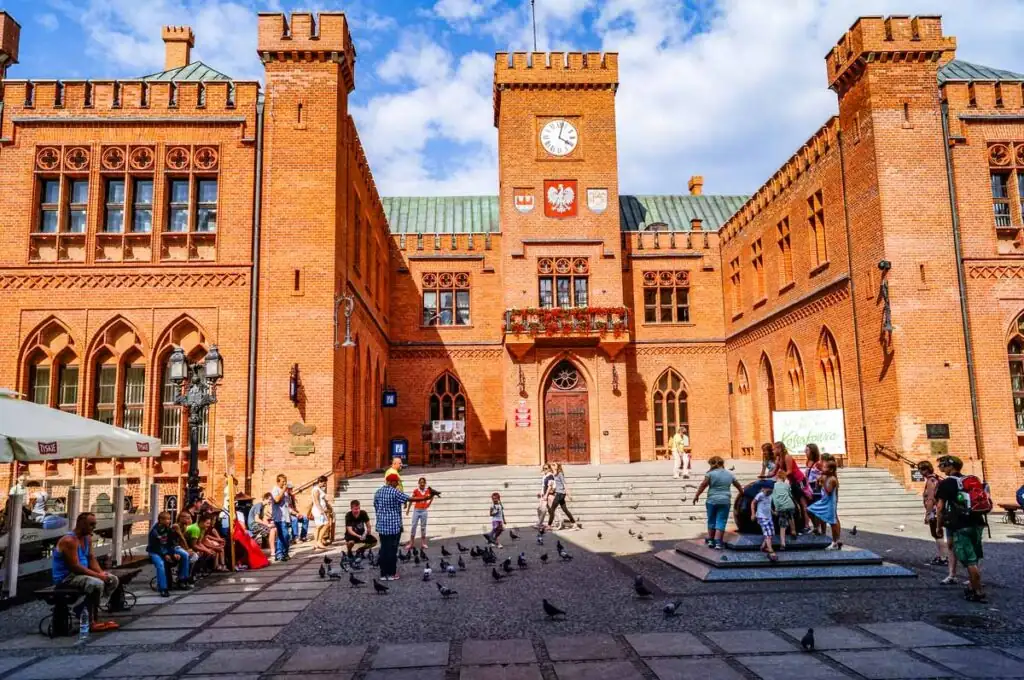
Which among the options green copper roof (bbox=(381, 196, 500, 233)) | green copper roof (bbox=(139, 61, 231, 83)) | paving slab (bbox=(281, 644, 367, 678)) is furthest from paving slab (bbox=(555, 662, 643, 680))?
green copper roof (bbox=(381, 196, 500, 233))

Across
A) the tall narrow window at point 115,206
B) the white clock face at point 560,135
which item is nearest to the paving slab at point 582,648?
the tall narrow window at point 115,206

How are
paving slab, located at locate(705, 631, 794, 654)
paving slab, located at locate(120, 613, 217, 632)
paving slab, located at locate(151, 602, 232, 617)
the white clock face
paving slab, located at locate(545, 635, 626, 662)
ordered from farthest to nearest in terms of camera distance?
1. the white clock face
2. paving slab, located at locate(151, 602, 232, 617)
3. paving slab, located at locate(120, 613, 217, 632)
4. paving slab, located at locate(705, 631, 794, 654)
5. paving slab, located at locate(545, 635, 626, 662)

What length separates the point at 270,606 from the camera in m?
9.37

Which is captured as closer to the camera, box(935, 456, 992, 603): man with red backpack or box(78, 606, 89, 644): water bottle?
box(78, 606, 89, 644): water bottle

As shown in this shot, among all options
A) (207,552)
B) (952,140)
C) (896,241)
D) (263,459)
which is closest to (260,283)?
(263,459)

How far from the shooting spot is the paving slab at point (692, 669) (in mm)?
6051

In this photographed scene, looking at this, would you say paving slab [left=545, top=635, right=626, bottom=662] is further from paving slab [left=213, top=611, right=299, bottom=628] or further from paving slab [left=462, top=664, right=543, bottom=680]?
paving slab [left=213, top=611, right=299, bottom=628]

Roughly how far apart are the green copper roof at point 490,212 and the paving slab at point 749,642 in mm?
29856

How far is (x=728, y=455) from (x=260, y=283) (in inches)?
836

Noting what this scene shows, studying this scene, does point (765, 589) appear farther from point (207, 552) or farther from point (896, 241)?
point (896, 241)

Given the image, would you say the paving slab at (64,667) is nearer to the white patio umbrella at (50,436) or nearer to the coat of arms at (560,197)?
the white patio umbrella at (50,436)

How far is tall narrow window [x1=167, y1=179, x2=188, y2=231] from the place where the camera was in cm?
2041

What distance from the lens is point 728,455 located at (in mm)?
31859

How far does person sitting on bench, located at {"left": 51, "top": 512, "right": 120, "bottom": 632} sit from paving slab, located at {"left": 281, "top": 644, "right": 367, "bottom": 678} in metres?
2.71
